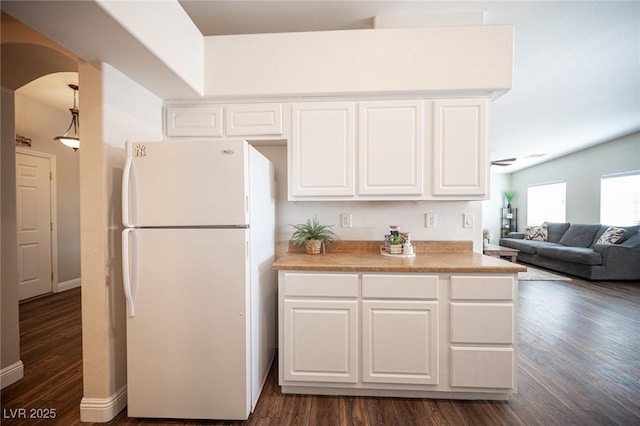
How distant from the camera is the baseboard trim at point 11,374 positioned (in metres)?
1.92

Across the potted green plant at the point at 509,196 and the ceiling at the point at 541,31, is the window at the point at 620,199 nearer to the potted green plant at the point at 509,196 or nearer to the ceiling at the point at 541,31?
the ceiling at the point at 541,31

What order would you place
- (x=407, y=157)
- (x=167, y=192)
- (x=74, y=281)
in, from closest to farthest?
(x=167, y=192)
(x=407, y=157)
(x=74, y=281)

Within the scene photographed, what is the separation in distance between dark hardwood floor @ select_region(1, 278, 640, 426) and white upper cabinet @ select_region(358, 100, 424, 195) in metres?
1.48

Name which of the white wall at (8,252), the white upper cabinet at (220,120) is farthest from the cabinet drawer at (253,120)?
the white wall at (8,252)

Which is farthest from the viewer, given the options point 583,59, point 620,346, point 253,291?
point 583,59

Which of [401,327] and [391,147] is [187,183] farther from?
[401,327]

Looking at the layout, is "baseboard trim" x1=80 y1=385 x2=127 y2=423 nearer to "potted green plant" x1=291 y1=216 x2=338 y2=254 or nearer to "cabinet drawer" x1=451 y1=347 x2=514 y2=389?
"potted green plant" x1=291 y1=216 x2=338 y2=254

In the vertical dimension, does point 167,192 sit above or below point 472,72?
below

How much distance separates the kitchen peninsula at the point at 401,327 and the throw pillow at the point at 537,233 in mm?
6216

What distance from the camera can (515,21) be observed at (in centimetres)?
217

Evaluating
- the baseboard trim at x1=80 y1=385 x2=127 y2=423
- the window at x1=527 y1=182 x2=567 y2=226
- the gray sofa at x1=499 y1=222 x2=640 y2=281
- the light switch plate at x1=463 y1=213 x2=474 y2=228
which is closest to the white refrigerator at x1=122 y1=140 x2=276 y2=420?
the baseboard trim at x1=80 y1=385 x2=127 y2=423

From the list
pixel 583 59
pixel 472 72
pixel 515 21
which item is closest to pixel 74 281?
pixel 472 72

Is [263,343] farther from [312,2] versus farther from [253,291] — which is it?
[312,2]

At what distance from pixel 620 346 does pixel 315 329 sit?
9.57ft
